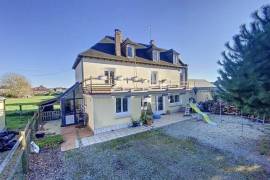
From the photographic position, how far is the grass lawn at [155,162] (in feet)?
19.6

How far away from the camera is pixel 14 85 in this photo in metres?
47.3

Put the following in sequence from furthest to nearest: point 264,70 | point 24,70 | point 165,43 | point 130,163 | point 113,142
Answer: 1. point 24,70
2. point 165,43
3. point 113,142
4. point 130,163
5. point 264,70

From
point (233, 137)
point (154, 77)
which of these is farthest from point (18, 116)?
point (233, 137)

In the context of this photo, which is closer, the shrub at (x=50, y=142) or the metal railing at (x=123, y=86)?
the shrub at (x=50, y=142)

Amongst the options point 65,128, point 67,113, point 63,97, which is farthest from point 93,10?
point 65,128

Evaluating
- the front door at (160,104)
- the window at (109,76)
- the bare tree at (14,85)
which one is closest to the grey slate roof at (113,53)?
the window at (109,76)

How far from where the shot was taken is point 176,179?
5.61 meters

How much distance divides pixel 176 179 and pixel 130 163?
2.26m

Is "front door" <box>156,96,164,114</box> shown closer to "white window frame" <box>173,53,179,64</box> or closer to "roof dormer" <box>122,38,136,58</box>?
"roof dormer" <box>122,38,136,58</box>

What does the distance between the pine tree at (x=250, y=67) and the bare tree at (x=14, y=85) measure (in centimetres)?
5700

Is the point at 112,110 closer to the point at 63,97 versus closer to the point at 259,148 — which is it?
the point at 63,97

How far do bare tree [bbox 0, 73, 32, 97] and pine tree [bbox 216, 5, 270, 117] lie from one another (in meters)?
57.0

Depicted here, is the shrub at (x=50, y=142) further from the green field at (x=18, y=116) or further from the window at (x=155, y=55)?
the window at (x=155, y=55)

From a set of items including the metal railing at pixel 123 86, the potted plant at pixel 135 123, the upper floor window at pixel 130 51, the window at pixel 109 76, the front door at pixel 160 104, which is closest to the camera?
the metal railing at pixel 123 86
